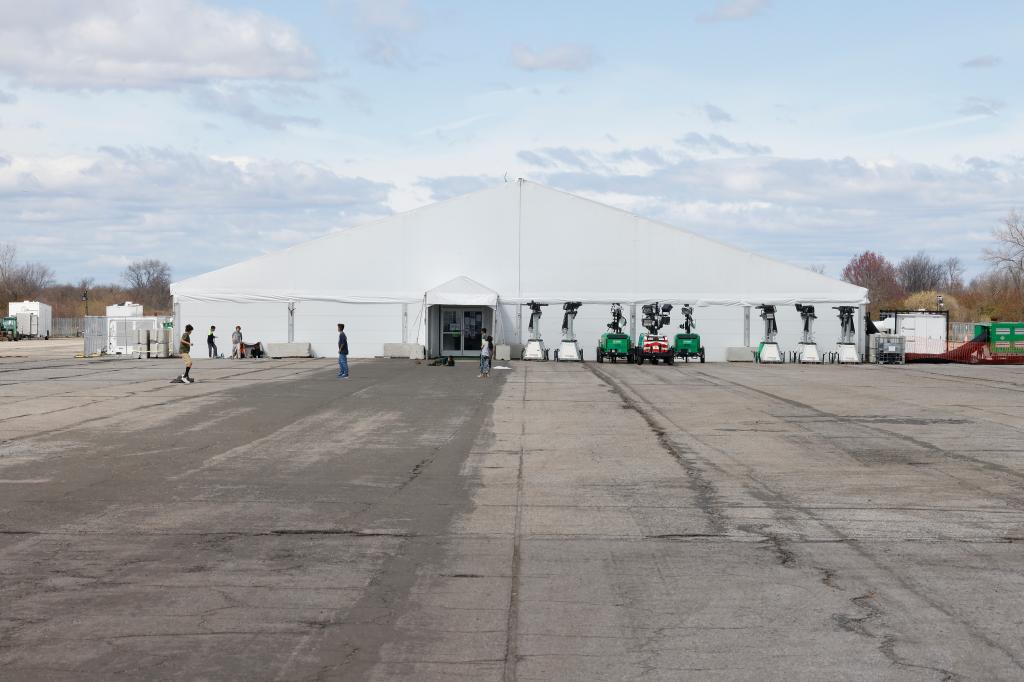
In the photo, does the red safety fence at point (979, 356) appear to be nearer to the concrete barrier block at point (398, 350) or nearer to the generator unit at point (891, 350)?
the generator unit at point (891, 350)

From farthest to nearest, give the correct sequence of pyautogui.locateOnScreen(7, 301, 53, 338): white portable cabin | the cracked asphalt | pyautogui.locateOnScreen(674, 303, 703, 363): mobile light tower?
pyautogui.locateOnScreen(7, 301, 53, 338): white portable cabin < pyautogui.locateOnScreen(674, 303, 703, 363): mobile light tower < the cracked asphalt

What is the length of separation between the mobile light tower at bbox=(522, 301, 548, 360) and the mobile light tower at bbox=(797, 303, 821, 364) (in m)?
12.4

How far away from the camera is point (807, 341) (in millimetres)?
50250

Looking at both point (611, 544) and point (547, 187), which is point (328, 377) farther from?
point (611, 544)

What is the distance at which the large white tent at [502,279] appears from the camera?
50.8 metres

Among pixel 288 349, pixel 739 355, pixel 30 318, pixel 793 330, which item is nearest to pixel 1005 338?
pixel 793 330

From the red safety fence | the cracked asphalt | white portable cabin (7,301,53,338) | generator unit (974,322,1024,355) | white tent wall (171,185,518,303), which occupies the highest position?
white tent wall (171,185,518,303)

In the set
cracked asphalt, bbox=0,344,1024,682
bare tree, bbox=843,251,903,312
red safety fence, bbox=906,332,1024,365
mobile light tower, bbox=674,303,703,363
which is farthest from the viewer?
bare tree, bbox=843,251,903,312

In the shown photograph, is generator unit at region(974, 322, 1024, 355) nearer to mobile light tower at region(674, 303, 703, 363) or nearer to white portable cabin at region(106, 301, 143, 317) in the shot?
mobile light tower at region(674, 303, 703, 363)

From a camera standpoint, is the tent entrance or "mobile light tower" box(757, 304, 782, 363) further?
the tent entrance

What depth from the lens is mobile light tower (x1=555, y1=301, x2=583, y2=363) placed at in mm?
48188

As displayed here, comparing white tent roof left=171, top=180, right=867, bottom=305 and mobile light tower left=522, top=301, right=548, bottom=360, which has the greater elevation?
white tent roof left=171, top=180, right=867, bottom=305

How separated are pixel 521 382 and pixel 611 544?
24.0 metres

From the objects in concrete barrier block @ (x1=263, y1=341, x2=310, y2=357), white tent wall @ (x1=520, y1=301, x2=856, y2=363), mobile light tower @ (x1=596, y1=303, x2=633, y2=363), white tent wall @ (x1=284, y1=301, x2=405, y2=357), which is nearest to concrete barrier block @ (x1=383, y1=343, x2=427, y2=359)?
white tent wall @ (x1=284, y1=301, x2=405, y2=357)
